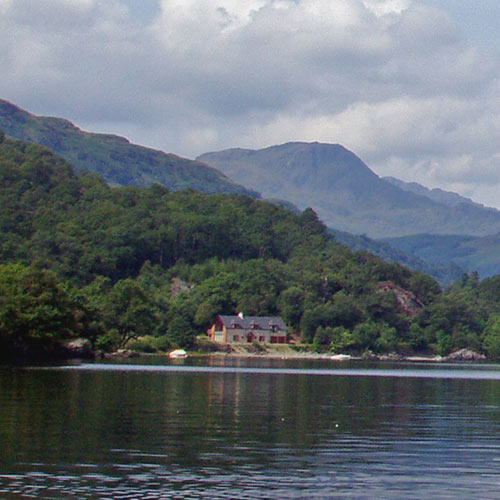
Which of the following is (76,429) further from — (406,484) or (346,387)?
(346,387)

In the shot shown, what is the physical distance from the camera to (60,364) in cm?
11556

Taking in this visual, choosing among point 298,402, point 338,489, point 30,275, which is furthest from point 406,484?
point 30,275

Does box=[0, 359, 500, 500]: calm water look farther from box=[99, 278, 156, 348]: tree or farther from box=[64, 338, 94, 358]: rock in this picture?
box=[99, 278, 156, 348]: tree

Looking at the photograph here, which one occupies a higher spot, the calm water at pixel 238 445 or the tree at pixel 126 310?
the tree at pixel 126 310

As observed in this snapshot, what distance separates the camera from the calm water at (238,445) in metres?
31.6

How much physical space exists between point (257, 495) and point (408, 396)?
1982 inches

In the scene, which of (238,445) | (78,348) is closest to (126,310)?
(78,348)

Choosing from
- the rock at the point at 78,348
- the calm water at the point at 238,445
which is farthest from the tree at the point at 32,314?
the calm water at the point at 238,445

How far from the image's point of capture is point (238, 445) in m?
41.8

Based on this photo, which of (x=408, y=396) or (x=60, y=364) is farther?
(x=60, y=364)

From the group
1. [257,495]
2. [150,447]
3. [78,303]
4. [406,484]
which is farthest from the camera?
[78,303]

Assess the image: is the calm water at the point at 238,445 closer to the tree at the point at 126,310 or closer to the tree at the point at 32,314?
the tree at the point at 32,314

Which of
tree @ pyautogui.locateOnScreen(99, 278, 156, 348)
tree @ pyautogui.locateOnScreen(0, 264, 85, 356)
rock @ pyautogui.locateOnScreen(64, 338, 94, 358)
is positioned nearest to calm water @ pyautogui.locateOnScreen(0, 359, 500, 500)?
tree @ pyautogui.locateOnScreen(0, 264, 85, 356)

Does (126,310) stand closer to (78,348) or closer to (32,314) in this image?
(78,348)
